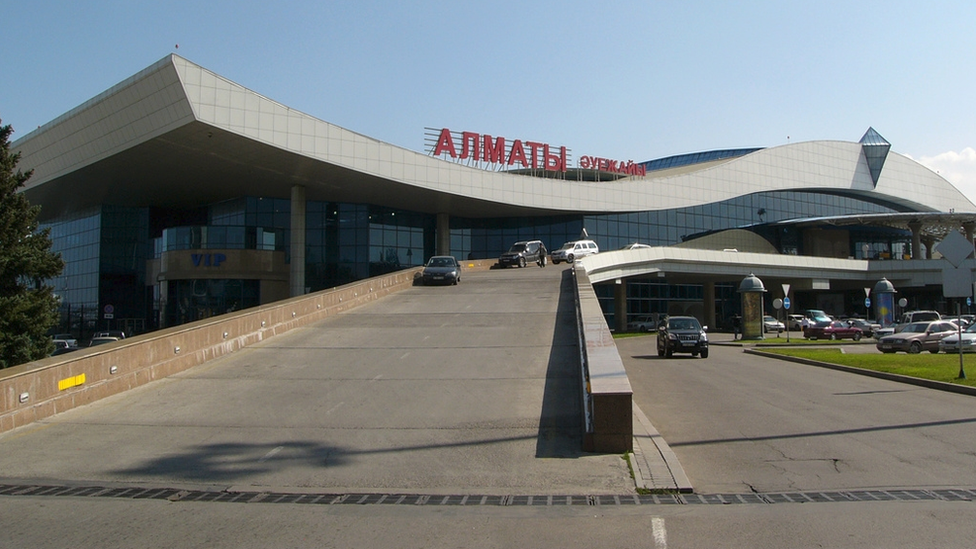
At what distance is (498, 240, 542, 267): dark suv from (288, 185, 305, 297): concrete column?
13335 millimetres

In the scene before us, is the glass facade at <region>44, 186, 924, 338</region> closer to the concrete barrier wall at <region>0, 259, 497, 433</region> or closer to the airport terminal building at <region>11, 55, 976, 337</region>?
the airport terminal building at <region>11, 55, 976, 337</region>

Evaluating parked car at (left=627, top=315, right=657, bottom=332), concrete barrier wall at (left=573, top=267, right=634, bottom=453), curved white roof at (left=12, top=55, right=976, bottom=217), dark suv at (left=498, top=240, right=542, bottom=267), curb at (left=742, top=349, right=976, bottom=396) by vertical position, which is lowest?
parked car at (left=627, top=315, right=657, bottom=332)

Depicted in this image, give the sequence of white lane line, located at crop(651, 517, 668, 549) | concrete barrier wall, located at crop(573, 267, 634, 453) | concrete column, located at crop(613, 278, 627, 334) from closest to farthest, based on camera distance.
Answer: white lane line, located at crop(651, 517, 668, 549) → concrete barrier wall, located at crop(573, 267, 634, 453) → concrete column, located at crop(613, 278, 627, 334)

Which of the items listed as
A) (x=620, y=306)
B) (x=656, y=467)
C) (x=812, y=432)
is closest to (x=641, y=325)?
(x=620, y=306)

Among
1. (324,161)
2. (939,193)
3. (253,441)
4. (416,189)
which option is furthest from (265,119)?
(939,193)

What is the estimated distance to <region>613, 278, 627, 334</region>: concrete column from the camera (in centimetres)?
5922

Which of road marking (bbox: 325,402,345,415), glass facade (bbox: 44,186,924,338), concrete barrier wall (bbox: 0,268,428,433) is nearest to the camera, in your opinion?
concrete barrier wall (bbox: 0,268,428,433)

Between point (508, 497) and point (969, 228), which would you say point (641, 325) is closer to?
point (969, 228)

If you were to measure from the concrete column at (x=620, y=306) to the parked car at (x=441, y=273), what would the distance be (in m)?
24.5

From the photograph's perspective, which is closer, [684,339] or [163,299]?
[684,339]

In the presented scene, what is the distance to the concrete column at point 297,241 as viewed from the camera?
158 ft

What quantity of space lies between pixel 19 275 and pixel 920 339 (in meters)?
33.8

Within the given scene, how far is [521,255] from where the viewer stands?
1871 inches

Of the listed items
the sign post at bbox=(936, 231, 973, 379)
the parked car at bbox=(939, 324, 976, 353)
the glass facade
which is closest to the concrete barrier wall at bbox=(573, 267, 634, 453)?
the sign post at bbox=(936, 231, 973, 379)
